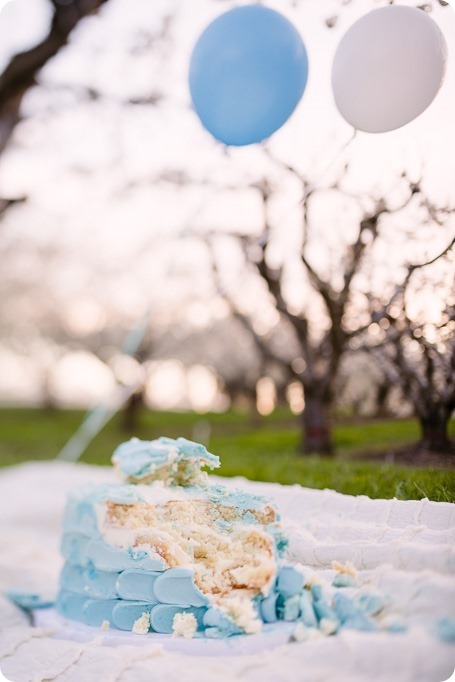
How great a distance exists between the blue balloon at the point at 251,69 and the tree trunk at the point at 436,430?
3.37ft

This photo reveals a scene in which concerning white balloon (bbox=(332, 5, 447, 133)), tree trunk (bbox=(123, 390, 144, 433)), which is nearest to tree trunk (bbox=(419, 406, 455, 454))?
white balloon (bbox=(332, 5, 447, 133))

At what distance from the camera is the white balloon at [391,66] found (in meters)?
1.98

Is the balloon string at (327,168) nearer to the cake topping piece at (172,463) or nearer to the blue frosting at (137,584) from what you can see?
the cake topping piece at (172,463)

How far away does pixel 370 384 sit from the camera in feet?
8.52

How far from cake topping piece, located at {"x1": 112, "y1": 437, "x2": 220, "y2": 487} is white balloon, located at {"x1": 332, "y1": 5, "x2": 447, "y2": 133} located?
1064 millimetres

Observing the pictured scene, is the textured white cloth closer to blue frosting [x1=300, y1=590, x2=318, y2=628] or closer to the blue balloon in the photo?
blue frosting [x1=300, y1=590, x2=318, y2=628]

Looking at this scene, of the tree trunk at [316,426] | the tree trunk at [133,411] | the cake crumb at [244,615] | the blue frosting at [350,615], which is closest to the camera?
the blue frosting at [350,615]

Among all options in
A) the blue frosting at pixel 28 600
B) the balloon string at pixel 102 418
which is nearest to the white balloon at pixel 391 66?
the blue frosting at pixel 28 600

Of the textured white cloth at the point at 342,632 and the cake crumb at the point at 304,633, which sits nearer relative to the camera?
the textured white cloth at the point at 342,632

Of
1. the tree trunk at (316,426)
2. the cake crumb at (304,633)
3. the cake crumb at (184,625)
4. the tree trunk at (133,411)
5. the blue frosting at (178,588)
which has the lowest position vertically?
the tree trunk at (133,411)

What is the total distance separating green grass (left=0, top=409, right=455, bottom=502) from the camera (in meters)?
2.14

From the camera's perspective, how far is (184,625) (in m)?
1.88

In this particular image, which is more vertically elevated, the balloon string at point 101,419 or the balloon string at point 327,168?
the balloon string at point 327,168

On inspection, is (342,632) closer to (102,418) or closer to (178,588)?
(178,588)
